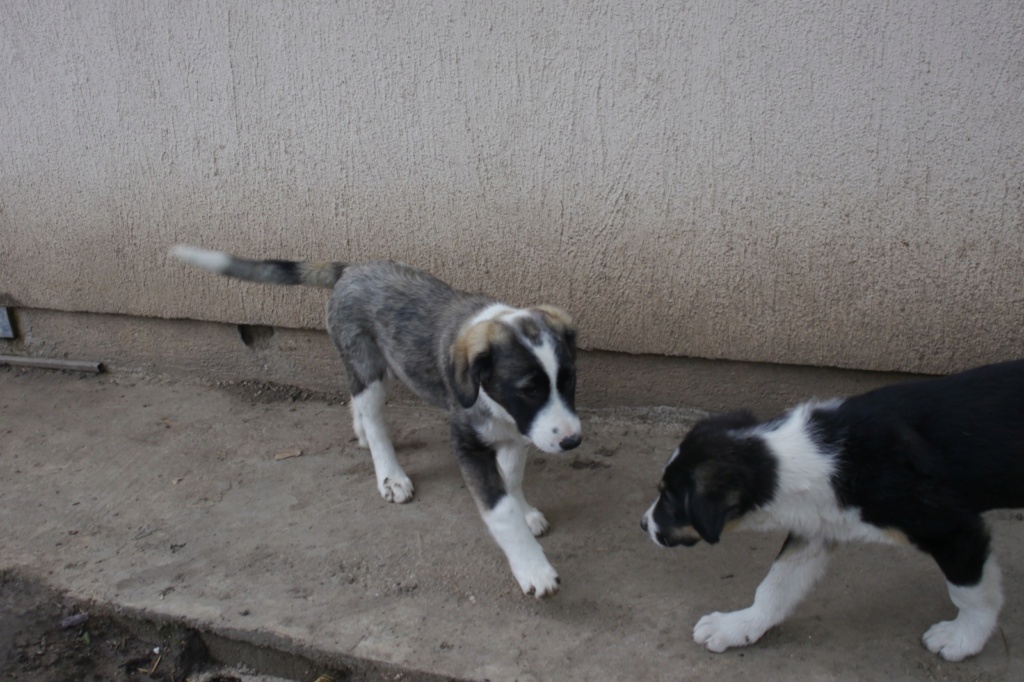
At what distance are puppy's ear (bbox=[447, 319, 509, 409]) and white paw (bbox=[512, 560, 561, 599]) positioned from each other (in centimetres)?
67

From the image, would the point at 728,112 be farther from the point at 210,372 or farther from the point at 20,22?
the point at 20,22

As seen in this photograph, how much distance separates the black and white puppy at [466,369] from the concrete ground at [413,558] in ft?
0.66

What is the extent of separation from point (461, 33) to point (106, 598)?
2.98 meters

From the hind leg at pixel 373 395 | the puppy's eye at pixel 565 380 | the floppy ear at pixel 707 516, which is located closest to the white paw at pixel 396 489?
the hind leg at pixel 373 395

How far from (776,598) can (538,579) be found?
2.85 feet

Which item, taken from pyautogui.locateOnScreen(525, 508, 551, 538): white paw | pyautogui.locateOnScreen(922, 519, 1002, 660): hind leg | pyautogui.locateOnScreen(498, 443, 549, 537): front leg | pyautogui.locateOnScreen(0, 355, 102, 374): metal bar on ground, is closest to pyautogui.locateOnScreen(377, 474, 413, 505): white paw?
pyautogui.locateOnScreen(498, 443, 549, 537): front leg

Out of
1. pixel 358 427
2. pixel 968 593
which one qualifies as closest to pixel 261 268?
pixel 358 427

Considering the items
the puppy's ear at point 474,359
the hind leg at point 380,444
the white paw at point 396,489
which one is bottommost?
the white paw at point 396,489

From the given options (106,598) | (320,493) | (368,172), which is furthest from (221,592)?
(368,172)

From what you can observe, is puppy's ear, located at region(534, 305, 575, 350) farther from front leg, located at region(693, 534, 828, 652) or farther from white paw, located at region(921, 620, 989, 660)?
white paw, located at region(921, 620, 989, 660)

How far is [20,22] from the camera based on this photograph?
5.13 meters

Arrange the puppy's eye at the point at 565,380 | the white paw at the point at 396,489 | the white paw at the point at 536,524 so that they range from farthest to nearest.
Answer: the white paw at the point at 396,489 → the white paw at the point at 536,524 → the puppy's eye at the point at 565,380

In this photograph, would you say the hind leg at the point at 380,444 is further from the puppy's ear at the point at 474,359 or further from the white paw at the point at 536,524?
the puppy's ear at the point at 474,359

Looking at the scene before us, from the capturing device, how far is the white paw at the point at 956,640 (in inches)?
120
